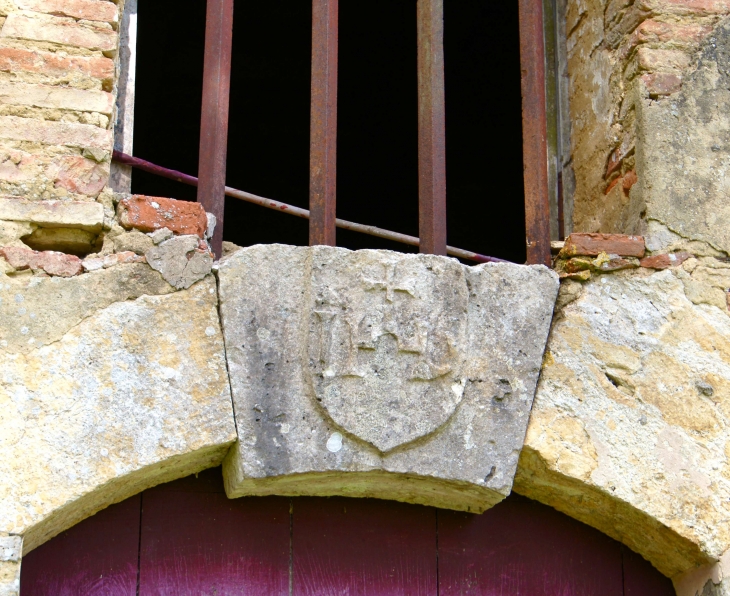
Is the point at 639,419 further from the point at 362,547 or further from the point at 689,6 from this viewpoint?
the point at 689,6

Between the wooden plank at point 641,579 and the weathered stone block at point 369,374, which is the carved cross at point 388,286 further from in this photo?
the wooden plank at point 641,579

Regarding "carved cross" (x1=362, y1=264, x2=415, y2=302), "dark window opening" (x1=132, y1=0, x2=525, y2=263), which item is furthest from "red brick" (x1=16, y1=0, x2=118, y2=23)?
"dark window opening" (x1=132, y1=0, x2=525, y2=263)

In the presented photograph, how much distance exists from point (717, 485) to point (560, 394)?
1.40 feet

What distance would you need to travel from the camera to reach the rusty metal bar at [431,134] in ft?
7.84

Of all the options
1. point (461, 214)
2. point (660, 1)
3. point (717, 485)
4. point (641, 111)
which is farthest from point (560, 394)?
point (461, 214)

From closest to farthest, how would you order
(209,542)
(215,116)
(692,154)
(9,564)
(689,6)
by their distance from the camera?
(9,564), (209,542), (215,116), (692,154), (689,6)

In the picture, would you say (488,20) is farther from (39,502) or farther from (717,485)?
(39,502)

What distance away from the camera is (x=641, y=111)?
2533mm

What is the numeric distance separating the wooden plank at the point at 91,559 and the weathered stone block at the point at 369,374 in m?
0.28

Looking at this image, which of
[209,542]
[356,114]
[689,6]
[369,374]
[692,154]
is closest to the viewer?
[369,374]

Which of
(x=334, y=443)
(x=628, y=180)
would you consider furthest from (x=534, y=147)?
(x=334, y=443)

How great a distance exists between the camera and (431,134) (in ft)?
8.00

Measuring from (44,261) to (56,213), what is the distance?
0.11 meters

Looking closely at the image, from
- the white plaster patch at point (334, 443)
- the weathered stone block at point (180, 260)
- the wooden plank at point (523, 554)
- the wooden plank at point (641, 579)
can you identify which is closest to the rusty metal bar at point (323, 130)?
the weathered stone block at point (180, 260)
